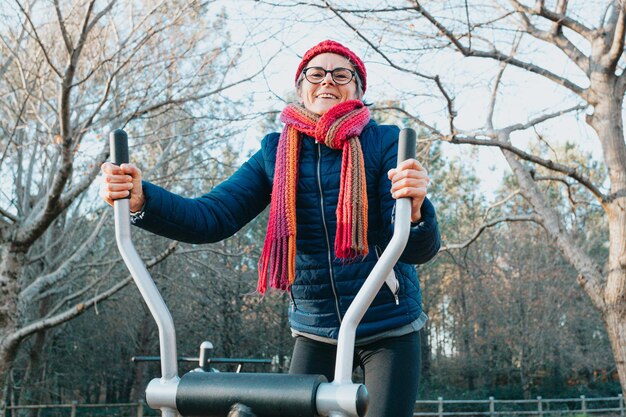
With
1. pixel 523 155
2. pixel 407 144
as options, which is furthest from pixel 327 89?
pixel 523 155

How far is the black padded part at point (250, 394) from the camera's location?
1.16 metres

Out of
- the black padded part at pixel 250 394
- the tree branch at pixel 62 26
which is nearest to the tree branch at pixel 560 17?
the tree branch at pixel 62 26

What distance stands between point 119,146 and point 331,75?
0.76 meters

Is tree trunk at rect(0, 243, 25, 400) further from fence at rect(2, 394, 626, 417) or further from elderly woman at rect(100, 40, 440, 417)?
fence at rect(2, 394, 626, 417)

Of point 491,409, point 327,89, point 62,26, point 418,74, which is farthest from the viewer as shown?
point 491,409

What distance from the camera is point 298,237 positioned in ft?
6.21

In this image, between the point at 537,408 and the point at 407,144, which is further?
the point at 537,408

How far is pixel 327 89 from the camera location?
1976 mm

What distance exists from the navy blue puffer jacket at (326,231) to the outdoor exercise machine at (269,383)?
1.39ft

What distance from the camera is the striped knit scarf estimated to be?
1.73 m

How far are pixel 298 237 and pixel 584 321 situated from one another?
829 inches

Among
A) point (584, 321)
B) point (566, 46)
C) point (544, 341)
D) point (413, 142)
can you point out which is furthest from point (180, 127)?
point (584, 321)

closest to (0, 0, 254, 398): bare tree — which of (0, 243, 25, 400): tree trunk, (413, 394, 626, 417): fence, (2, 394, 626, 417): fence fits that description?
(0, 243, 25, 400): tree trunk

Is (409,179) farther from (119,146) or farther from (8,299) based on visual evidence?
(8,299)
